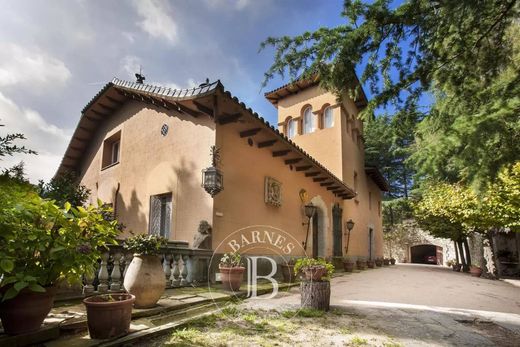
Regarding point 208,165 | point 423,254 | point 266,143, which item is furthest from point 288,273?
point 423,254

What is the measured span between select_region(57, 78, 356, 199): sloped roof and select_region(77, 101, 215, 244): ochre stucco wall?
30 cm

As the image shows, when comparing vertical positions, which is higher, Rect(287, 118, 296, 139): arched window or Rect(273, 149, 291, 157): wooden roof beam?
Rect(287, 118, 296, 139): arched window

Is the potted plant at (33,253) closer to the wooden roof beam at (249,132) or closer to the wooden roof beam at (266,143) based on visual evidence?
the wooden roof beam at (249,132)

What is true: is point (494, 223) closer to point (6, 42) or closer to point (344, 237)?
point (344, 237)

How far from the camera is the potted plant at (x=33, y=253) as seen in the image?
110 inches

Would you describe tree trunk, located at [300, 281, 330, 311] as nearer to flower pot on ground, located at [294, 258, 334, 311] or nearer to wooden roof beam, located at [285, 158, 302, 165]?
flower pot on ground, located at [294, 258, 334, 311]

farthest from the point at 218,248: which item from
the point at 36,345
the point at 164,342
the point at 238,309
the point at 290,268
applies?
the point at 36,345

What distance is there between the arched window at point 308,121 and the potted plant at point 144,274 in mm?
12429

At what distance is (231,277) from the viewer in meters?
6.25

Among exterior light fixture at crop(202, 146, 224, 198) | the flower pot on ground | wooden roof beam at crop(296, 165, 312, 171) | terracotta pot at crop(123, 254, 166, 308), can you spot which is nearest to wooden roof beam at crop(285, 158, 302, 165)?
wooden roof beam at crop(296, 165, 312, 171)

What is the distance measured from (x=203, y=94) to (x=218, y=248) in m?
3.45

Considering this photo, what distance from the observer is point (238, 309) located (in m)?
4.97

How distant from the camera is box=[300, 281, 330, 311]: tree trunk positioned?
16.3 feet

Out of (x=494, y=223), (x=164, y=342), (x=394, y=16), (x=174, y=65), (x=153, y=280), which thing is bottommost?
(x=164, y=342)
